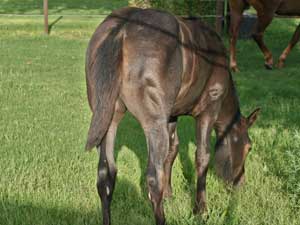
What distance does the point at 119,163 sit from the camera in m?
5.56

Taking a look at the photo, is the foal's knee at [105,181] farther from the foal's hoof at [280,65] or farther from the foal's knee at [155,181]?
the foal's hoof at [280,65]

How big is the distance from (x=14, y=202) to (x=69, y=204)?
1.45 feet

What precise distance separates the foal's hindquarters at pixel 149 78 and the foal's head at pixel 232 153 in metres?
0.82

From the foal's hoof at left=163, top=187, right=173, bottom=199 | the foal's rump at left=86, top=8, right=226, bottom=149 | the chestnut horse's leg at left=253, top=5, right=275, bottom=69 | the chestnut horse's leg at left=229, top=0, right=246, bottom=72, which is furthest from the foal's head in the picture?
the chestnut horse's leg at left=253, top=5, right=275, bottom=69

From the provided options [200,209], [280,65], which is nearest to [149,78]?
[200,209]

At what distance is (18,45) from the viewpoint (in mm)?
15281

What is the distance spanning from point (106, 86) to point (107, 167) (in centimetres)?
66

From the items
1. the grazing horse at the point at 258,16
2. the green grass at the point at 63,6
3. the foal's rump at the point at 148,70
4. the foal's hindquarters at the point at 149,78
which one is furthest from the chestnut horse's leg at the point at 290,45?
the green grass at the point at 63,6

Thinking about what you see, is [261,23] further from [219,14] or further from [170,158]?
[170,158]

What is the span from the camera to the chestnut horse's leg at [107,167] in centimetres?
396

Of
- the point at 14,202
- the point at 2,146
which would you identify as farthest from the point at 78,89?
the point at 14,202

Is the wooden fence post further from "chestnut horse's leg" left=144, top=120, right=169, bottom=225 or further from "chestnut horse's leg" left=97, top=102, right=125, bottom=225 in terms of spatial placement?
"chestnut horse's leg" left=144, top=120, right=169, bottom=225

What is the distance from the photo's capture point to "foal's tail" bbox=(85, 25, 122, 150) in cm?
369

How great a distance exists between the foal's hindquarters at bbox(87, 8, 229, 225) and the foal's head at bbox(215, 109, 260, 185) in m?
0.82
